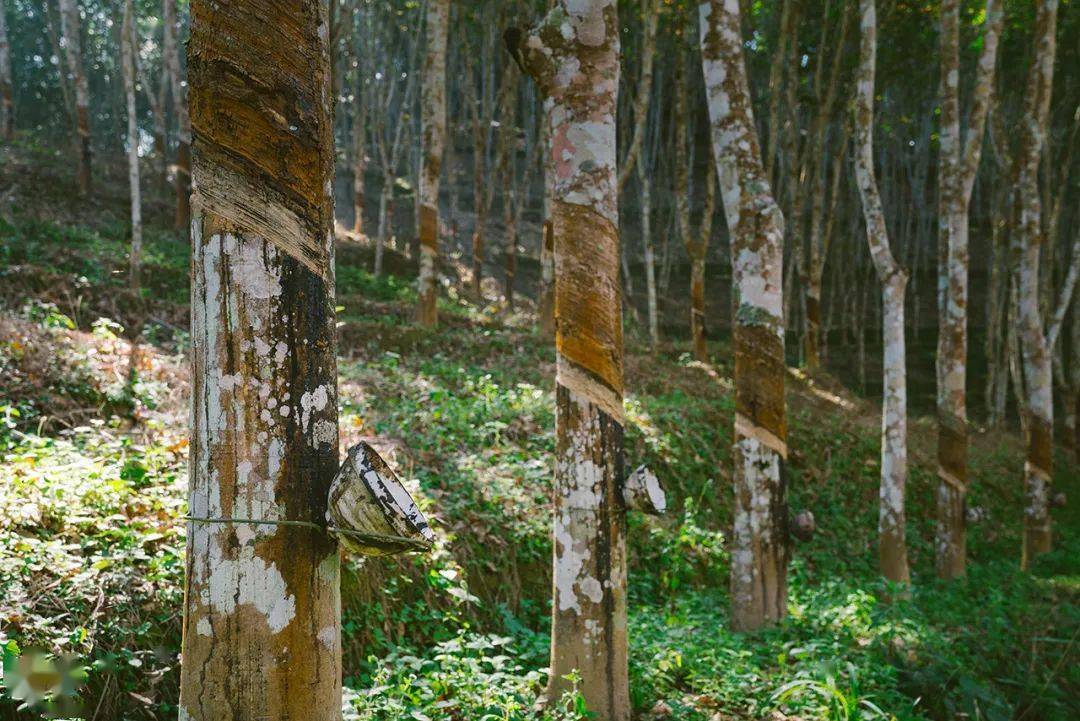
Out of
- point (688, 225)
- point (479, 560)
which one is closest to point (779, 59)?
point (688, 225)

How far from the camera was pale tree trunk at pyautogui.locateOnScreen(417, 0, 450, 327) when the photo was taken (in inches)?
428

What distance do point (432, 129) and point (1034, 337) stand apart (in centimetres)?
870

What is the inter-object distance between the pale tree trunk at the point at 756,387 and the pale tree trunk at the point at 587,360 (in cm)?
204

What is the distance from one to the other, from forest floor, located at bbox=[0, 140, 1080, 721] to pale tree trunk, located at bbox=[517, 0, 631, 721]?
0.43 metres

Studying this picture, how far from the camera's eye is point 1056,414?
2183 cm

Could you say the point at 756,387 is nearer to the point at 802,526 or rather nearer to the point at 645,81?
the point at 802,526

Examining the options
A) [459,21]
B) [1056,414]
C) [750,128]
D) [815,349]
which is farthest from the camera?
[1056,414]

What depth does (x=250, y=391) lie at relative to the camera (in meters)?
1.61

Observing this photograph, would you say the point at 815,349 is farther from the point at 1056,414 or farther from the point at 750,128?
the point at 750,128

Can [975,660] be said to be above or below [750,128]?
below

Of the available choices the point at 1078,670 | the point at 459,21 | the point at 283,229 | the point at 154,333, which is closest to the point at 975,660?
the point at 1078,670

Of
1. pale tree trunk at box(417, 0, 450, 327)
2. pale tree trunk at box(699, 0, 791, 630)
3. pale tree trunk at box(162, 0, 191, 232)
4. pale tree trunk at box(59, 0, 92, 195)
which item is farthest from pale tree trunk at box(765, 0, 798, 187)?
Answer: pale tree trunk at box(59, 0, 92, 195)

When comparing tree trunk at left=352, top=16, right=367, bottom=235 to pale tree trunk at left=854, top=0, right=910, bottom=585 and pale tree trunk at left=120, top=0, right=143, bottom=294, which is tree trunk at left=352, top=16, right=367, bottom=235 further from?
pale tree trunk at left=854, top=0, right=910, bottom=585

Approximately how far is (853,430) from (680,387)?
2981 mm
